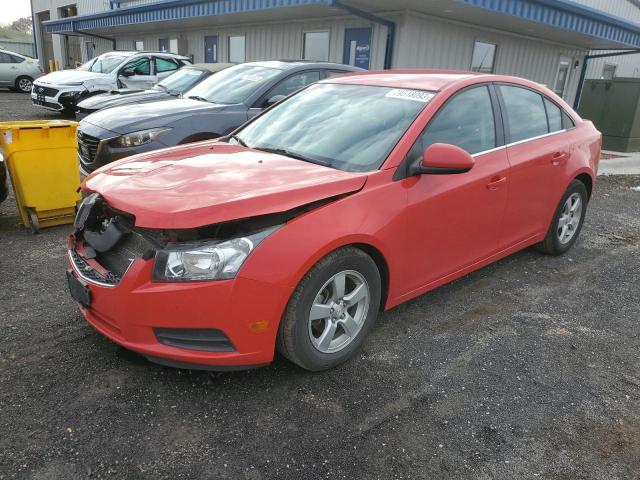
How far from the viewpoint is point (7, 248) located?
15.4ft

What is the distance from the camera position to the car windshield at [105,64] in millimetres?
13156

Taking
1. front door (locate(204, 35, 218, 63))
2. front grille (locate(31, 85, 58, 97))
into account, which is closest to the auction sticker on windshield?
front grille (locate(31, 85, 58, 97))

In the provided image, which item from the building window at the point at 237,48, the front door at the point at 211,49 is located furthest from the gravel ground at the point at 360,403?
the front door at the point at 211,49

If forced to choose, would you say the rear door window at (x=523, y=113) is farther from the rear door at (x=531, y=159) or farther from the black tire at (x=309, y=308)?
the black tire at (x=309, y=308)

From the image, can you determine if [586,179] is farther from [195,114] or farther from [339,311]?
[195,114]

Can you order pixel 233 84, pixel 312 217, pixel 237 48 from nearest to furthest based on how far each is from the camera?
1. pixel 312 217
2. pixel 233 84
3. pixel 237 48

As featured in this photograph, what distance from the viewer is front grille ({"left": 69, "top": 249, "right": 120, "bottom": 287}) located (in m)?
2.64

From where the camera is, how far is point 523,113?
417cm

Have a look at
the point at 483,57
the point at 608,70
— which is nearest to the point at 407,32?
the point at 483,57

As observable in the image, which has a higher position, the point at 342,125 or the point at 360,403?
the point at 342,125

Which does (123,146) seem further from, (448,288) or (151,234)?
(448,288)

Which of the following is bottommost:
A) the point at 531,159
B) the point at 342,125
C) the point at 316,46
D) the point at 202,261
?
the point at 202,261

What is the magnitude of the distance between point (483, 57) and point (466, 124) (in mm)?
10628

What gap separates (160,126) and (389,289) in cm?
349
